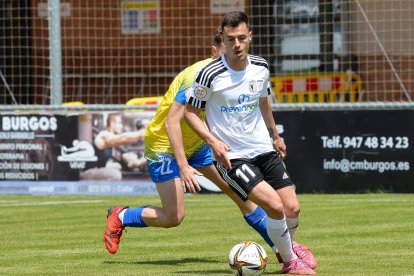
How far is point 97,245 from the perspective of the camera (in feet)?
39.3

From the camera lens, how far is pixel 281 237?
929cm

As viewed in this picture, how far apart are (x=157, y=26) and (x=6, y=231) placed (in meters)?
10.2

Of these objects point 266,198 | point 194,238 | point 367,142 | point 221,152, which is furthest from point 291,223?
point 367,142

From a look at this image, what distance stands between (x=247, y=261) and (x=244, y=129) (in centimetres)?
105

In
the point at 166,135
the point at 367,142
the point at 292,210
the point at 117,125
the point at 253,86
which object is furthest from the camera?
the point at 117,125

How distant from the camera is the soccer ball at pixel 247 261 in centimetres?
902

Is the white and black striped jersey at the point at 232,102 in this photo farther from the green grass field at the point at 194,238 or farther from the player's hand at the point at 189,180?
the green grass field at the point at 194,238

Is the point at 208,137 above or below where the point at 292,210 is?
above

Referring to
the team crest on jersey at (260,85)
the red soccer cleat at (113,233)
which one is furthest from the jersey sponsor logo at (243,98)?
the red soccer cleat at (113,233)

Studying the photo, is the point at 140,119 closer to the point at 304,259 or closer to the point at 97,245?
the point at 97,245

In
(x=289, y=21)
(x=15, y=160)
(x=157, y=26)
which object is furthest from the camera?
(x=157, y=26)

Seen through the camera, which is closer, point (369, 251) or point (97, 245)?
point (369, 251)

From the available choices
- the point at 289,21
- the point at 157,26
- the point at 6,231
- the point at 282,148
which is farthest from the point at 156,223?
the point at 157,26

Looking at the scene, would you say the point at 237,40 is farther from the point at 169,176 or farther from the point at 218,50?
the point at 169,176
